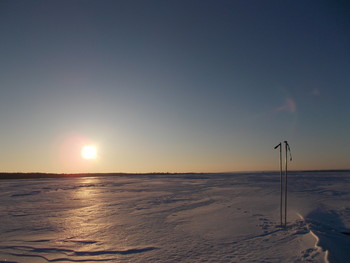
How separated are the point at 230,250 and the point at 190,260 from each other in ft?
3.39

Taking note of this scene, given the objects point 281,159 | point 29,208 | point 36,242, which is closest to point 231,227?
point 281,159

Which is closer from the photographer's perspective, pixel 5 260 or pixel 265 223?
pixel 5 260

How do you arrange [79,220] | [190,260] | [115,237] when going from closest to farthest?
[190,260], [115,237], [79,220]

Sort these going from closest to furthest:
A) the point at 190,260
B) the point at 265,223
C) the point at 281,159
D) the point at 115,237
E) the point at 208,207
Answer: the point at 190,260
the point at 115,237
the point at 281,159
the point at 265,223
the point at 208,207

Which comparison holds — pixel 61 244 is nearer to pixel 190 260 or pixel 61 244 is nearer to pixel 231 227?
pixel 190 260

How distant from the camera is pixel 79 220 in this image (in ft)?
27.3

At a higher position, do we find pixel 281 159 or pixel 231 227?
pixel 281 159

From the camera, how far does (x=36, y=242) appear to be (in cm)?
595

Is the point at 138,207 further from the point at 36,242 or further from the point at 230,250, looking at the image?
the point at 230,250

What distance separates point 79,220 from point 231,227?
16.6ft

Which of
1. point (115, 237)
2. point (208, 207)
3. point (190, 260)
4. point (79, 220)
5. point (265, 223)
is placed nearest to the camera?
point (190, 260)

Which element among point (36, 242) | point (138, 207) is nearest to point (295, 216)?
point (138, 207)

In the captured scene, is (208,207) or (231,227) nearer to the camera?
(231,227)

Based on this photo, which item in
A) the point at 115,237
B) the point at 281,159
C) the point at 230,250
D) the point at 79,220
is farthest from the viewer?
the point at 79,220
